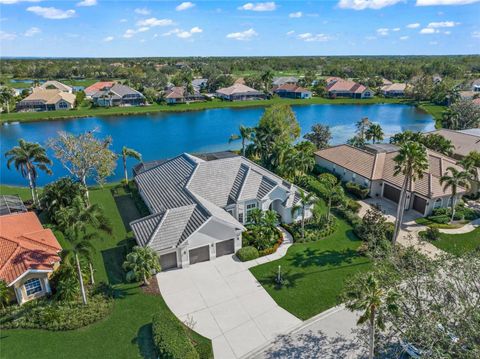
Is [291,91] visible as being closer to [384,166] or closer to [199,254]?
[384,166]

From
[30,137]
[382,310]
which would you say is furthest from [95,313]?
[30,137]

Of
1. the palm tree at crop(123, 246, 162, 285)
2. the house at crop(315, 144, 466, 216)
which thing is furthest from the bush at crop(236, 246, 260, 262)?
the house at crop(315, 144, 466, 216)

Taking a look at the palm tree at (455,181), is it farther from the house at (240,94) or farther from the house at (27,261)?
the house at (240,94)

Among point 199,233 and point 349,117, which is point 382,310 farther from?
point 349,117

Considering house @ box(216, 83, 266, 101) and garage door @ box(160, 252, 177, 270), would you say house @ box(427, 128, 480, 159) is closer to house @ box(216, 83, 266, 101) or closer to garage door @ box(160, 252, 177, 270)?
garage door @ box(160, 252, 177, 270)

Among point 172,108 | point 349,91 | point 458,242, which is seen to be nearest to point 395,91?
point 349,91

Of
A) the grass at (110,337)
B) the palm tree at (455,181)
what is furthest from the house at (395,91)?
the grass at (110,337)
